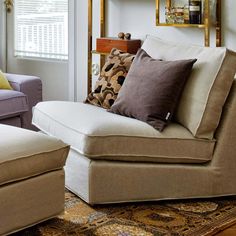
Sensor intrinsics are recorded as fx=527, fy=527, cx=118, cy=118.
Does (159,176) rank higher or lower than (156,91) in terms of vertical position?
lower

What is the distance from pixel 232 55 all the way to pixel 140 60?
566mm

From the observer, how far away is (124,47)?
3.95m

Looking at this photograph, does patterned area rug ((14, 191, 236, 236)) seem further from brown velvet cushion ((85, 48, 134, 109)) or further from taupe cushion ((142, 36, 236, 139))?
brown velvet cushion ((85, 48, 134, 109))

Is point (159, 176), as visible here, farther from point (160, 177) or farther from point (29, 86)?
point (29, 86)

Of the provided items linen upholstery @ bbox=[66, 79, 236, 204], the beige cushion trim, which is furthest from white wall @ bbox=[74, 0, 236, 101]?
linen upholstery @ bbox=[66, 79, 236, 204]

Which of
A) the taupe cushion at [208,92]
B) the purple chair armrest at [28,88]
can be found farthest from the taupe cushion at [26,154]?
the purple chair armrest at [28,88]

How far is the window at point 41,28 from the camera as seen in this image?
4926mm

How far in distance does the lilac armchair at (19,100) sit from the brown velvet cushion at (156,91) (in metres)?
1.16

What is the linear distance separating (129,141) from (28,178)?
61cm

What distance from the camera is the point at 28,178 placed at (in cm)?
241

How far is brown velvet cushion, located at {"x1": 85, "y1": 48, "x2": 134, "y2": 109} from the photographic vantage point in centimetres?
332

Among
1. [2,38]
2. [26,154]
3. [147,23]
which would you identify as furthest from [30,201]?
[2,38]

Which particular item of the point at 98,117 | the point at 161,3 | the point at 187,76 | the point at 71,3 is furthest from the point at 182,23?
the point at 71,3

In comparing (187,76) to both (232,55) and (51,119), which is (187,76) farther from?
(51,119)
